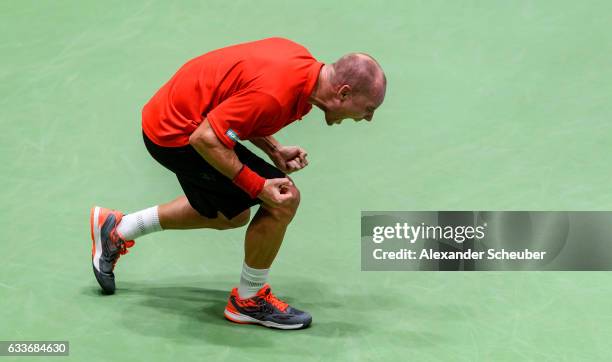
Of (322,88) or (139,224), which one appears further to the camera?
(139,224)

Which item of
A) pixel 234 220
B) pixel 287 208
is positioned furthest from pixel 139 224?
pixel 287 208

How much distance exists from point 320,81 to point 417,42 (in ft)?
9.25

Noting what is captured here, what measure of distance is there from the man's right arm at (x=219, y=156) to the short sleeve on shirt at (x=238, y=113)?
1.0 inches

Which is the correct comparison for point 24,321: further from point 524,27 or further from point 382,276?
point 524,27

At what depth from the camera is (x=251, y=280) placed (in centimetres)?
433

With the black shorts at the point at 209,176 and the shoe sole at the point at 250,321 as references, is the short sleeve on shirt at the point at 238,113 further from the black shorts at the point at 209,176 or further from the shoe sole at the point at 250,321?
the shoe sole at the point at 250,321

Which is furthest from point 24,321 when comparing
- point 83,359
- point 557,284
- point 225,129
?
point 557,284

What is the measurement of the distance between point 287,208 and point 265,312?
489 millimetres

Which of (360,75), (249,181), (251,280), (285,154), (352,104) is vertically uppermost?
(360,75)

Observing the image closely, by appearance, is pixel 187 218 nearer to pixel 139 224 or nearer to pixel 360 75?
pixel 139 224

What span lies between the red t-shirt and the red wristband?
5.4 inches

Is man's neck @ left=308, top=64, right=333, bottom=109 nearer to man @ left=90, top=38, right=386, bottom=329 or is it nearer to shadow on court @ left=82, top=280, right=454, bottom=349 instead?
man @ left=90, top=38, right=386, bottom=329

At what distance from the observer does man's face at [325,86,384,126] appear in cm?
402

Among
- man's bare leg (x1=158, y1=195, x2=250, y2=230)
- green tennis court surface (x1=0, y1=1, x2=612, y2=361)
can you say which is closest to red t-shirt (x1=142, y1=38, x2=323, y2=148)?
man's bare leg (x1=158, y1=195, x2=250, y2=230)
